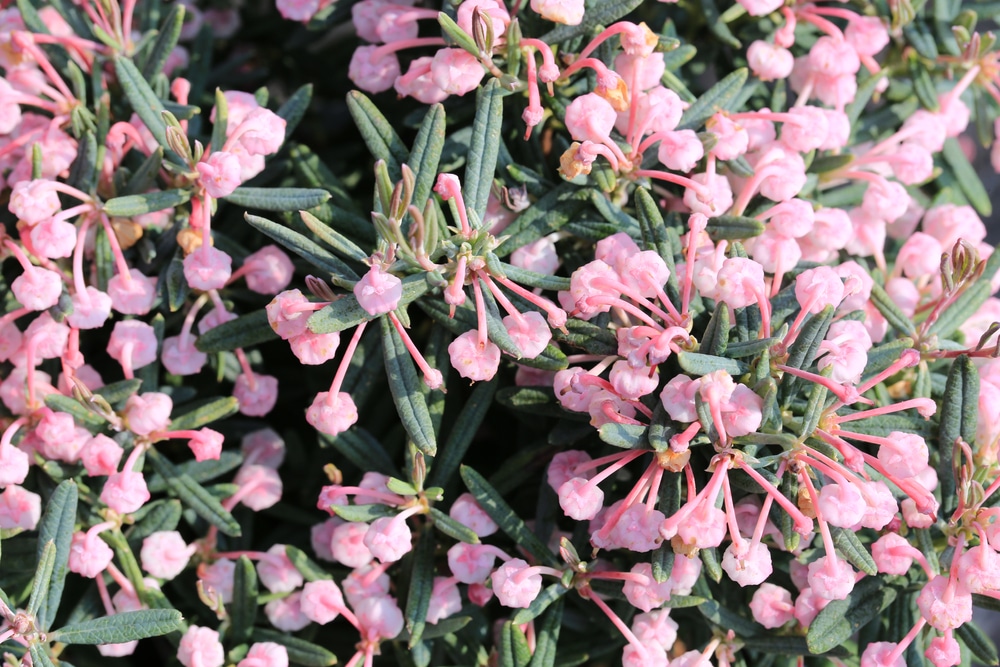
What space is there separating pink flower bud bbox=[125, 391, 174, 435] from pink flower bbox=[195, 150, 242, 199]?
0.83 ft

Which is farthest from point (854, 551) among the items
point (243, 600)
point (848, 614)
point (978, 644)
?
point (243, 600)

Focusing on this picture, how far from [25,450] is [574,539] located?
0.66 m

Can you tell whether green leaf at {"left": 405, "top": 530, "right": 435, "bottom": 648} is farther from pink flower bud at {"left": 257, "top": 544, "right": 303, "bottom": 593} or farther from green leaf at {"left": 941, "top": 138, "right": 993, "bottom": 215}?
green leaf at {"left": 941, "top": 138, "right": 993, "bottom": 215}

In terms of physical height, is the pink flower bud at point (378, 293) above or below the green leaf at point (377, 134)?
below

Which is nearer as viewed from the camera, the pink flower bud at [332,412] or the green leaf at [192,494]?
the pink flower bud at [332,412]

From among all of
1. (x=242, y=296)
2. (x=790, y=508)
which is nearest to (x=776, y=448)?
(x=790, y=508)


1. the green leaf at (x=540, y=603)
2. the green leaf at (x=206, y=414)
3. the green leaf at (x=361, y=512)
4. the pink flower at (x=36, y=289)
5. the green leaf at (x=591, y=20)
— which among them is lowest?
the green leaf at (x=540, y=603)

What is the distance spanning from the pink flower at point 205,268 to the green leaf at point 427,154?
0.24 meters

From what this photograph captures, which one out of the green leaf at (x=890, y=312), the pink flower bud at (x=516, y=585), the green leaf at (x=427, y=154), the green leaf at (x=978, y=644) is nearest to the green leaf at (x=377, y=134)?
the green leaf at (x=427, y=154)

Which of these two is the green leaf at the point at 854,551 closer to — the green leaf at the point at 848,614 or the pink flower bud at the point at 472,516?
the green leaf at the point at 848,614

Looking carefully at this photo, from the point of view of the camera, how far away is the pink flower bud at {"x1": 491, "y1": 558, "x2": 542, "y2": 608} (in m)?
1.00

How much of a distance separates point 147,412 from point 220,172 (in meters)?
0.29

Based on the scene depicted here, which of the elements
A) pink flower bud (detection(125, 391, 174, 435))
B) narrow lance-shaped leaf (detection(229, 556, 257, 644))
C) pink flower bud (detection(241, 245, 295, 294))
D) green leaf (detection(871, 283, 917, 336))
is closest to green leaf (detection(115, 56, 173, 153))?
pink flower bud (detection(241, 245, 295, 294))

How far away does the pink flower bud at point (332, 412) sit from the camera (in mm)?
1008
